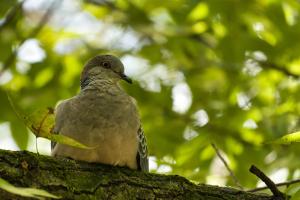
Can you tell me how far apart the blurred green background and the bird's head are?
0.87 ft

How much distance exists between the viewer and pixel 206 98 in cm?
486

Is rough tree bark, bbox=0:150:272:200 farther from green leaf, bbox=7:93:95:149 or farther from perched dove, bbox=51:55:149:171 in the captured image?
perched dove, bbox=51:55:149:171

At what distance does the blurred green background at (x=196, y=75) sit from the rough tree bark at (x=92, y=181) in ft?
2.92

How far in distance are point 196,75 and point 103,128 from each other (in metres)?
1.91

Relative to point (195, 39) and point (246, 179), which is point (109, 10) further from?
point (246, 179)

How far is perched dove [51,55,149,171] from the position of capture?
339 cm

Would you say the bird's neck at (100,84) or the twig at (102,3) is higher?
the twig at (102,3)

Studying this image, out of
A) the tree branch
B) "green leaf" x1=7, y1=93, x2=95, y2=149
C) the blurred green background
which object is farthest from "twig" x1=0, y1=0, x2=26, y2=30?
"green leaf" x1=7, y1=93, x2=95, y2=149

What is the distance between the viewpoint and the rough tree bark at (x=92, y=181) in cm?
243

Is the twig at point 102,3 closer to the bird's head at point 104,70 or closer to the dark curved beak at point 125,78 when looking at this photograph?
the bird's head at point 104,70

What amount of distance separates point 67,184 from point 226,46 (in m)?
2.52

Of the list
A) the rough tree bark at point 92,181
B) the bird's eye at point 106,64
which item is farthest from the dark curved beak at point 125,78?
the rough tree bark at point 92,181

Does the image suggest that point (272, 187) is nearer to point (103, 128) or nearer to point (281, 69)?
point (103, 128)

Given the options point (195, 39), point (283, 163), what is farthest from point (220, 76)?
point (283, 163)
